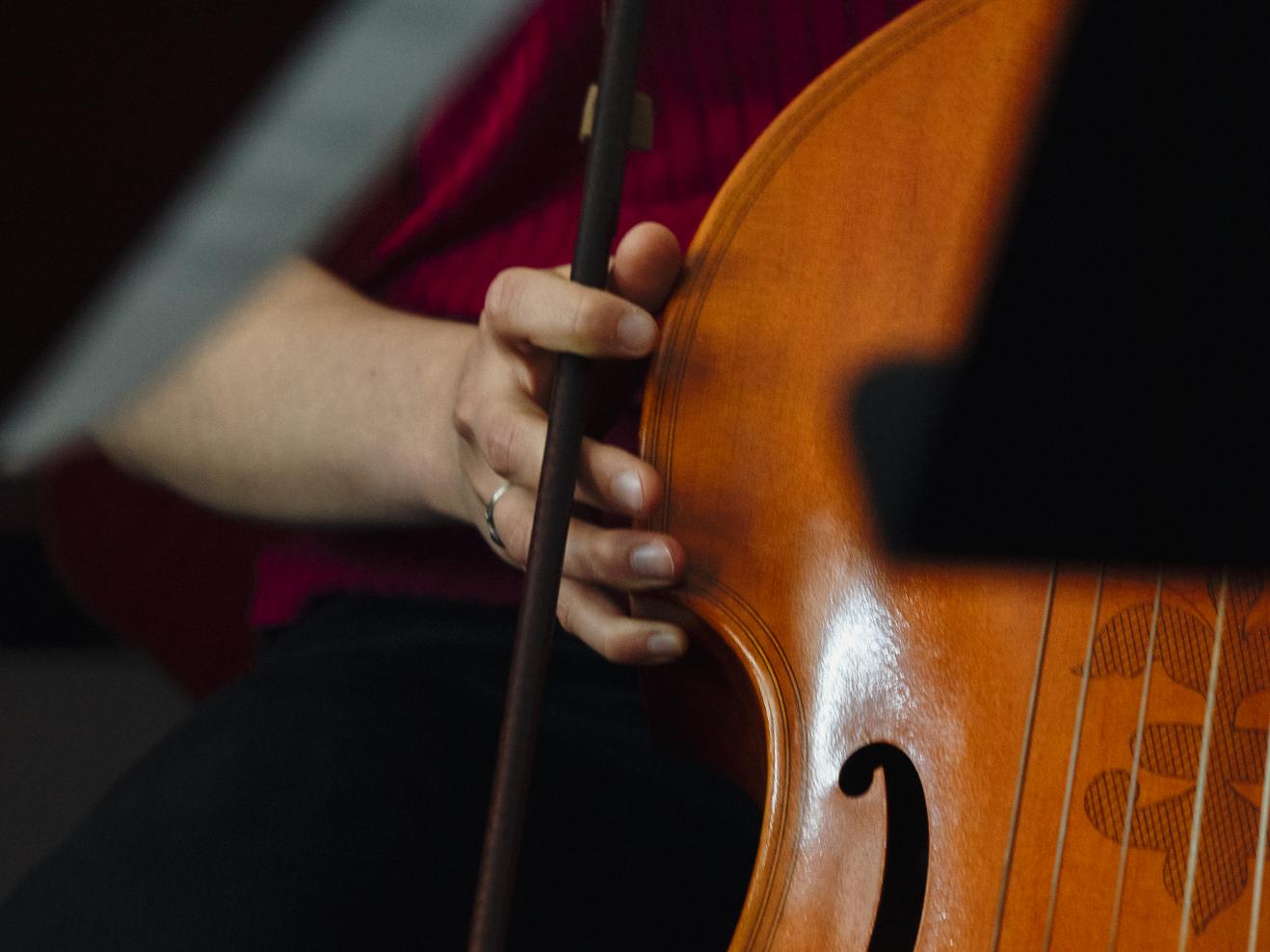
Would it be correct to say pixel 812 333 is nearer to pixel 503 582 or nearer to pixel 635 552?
pixel 635 552

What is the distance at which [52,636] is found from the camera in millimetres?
1169

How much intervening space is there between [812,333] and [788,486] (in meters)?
0.05

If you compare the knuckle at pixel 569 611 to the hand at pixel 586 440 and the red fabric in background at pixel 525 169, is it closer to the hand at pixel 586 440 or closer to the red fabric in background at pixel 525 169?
the hand at pixel 586 440

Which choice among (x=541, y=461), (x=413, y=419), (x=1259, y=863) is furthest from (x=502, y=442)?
(x=1259, y=863)

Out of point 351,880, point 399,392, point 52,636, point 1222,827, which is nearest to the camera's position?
point 1222,827

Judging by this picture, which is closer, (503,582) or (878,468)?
(878,468)

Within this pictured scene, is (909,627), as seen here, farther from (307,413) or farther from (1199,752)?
(307,413)

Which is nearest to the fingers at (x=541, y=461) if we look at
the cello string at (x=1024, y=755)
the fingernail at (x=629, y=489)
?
the fingernail at (x=629, y=489)

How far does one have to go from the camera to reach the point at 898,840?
1.08ft

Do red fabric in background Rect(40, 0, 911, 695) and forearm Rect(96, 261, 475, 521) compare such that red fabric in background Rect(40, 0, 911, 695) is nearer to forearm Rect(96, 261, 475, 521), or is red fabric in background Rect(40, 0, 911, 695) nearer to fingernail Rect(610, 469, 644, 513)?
forearm Rect(96, 261, 475, 521)

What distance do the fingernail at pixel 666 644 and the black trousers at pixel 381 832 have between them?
112 mm

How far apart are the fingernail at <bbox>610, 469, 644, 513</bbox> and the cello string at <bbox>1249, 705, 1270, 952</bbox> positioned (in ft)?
0.58

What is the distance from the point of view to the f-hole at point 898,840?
316mm

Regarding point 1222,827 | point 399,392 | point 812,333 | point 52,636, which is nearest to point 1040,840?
point 1222,827
